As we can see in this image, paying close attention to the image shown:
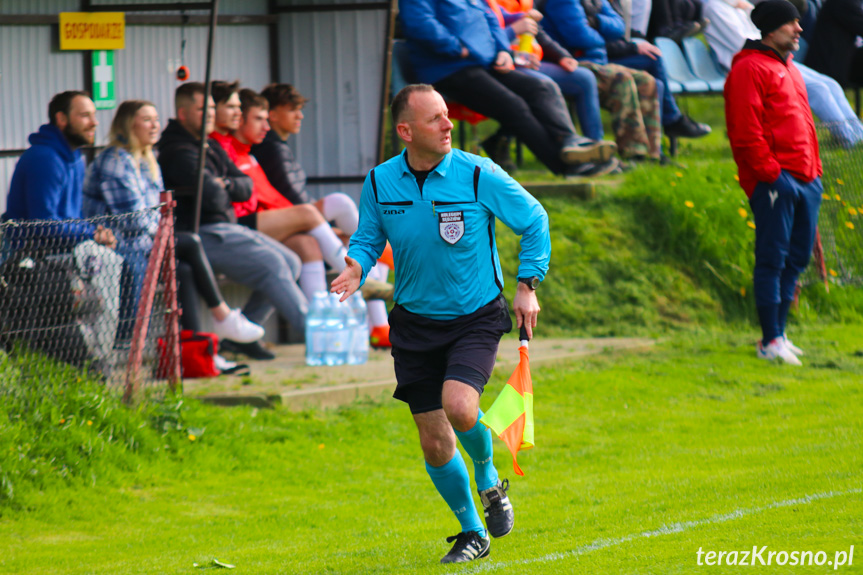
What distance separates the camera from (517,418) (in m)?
4.91

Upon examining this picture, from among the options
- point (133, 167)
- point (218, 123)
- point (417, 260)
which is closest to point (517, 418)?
point (417, 260)

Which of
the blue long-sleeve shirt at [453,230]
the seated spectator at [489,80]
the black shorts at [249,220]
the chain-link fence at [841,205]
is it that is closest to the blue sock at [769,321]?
the chain-link fence at [841,205]

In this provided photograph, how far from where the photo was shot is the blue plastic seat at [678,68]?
14938mm

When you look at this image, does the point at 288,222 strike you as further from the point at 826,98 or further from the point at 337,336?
the point at 826,98

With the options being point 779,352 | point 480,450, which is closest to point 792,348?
point 779,352

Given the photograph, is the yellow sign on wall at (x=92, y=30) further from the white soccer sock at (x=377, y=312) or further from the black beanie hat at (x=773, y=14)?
the black beanie hat at (x=773, y=14)

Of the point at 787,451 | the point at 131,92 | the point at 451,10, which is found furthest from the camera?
the point at 451,10

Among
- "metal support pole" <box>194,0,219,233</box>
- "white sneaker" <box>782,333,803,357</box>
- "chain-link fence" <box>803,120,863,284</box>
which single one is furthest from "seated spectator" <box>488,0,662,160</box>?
"metal support pole" <box>194,0,219,233</box>

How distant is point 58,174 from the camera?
8.10 metres

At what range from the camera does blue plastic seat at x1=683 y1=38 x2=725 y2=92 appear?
15297 millimetres

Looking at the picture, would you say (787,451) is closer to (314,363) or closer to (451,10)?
(314,363)

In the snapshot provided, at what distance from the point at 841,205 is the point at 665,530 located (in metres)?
7.41

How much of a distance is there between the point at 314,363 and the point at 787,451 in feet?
13.1

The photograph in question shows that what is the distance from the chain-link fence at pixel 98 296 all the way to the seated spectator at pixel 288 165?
249 centimetres
